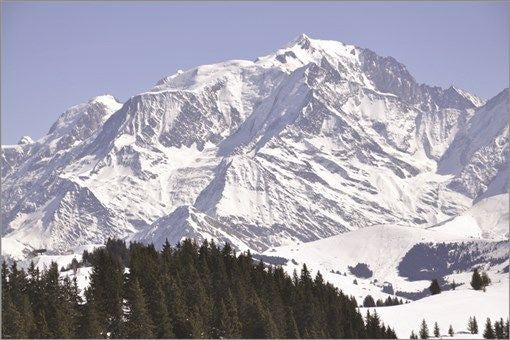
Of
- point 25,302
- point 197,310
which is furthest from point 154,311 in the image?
point 25,302

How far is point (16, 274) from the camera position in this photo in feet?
468

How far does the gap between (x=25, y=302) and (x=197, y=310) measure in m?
22.1

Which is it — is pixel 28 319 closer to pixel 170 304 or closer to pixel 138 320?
pixel 138 320

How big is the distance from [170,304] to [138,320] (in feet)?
36.4

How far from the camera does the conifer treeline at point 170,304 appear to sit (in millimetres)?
126562

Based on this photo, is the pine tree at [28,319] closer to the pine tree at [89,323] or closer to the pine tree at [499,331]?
the pine tree at [89,323]

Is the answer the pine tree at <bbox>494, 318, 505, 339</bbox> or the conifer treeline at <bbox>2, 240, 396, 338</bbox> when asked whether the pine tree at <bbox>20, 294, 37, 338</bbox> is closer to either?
the conifer treeline at <bbox>2, 240, 396, 338</bbox>

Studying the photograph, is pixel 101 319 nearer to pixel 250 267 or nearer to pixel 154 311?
pixel 154 311

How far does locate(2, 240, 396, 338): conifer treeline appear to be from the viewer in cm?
12656

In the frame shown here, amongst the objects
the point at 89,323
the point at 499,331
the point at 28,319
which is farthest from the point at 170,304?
the point at 499,331

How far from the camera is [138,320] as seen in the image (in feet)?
416

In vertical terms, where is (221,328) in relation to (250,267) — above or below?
below

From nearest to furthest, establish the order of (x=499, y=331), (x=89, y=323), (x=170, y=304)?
(x=89, y=323), (x=170, y=304), (x=499, y=331)

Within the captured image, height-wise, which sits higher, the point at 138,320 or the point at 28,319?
the point at 138,320
